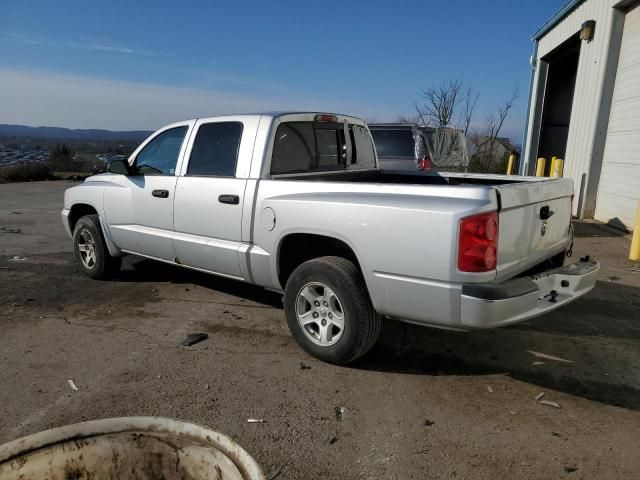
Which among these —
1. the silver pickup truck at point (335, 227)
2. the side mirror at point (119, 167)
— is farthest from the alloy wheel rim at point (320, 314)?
the side mirror at point (119, 167)

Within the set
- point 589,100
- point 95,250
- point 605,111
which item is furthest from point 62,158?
point 605,111

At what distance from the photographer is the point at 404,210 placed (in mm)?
3109

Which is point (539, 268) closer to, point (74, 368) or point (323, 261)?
point (323, 261)

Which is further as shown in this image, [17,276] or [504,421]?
[17,276]

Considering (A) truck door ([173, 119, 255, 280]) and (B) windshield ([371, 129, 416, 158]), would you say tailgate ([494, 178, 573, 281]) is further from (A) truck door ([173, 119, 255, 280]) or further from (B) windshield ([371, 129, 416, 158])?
(B) windshield ([371, 129, 416, 158])

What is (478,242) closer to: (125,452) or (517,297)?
(517,297)

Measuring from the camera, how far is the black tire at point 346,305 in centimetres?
345

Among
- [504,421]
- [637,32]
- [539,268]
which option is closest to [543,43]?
[637,32]

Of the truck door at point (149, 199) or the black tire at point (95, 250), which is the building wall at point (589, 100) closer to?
the truck door at point (149, 199)

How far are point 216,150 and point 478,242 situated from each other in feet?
8.83

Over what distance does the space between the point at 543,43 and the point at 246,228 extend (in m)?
15.4

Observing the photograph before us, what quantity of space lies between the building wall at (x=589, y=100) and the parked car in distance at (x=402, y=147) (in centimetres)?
384

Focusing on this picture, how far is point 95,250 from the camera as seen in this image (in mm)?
5867

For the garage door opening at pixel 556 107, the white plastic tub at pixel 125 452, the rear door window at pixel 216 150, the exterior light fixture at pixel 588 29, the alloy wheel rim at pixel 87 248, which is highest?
the exterior light fixture at pixel 588 29
